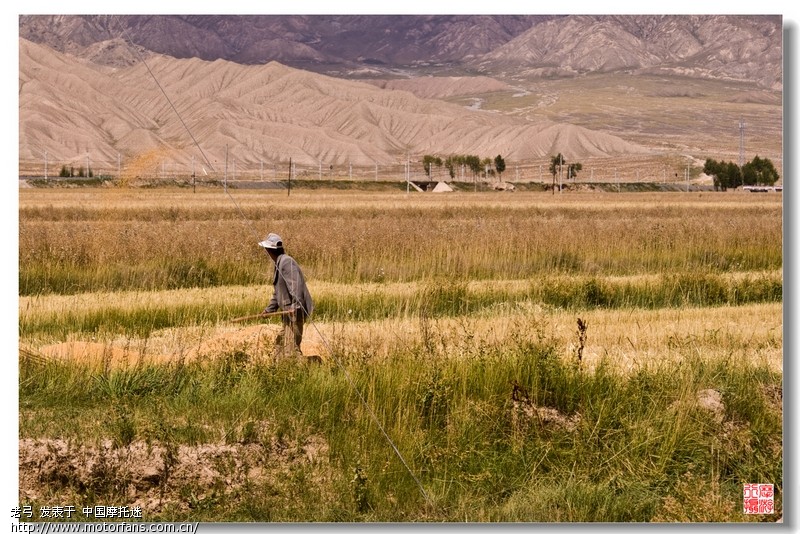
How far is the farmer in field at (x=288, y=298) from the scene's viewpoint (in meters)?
8.88

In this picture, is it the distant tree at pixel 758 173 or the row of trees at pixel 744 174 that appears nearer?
the distant tree at pixel 758 173

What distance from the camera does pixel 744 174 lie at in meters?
57.7

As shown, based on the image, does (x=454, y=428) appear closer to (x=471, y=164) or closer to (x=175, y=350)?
(x=175, y=350)

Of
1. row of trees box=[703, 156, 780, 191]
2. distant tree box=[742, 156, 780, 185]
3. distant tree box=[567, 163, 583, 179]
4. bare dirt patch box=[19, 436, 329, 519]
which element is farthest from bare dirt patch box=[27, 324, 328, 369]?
distant tree box=[567, 163, 583, 179]

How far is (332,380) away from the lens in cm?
840

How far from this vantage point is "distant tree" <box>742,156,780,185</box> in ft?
142

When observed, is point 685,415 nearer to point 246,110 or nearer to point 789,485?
point 789,485

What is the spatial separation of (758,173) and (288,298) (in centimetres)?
4501

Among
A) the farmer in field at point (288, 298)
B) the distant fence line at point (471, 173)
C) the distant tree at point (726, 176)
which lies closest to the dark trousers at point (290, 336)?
the farmer in field at point (288, 298)

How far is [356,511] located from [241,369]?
2.32 metres

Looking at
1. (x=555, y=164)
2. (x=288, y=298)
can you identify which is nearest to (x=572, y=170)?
(x=555, y=164)

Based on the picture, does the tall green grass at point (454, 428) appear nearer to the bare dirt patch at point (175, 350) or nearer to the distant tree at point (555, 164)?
the bare dirt patch at point (175, 350)

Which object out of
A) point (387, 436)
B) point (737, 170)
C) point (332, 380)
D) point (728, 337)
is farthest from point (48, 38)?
point (737, 170)

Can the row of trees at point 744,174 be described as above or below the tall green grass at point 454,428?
above
